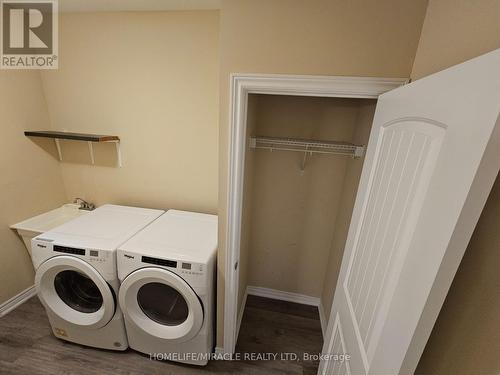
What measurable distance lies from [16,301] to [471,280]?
324 centimetres

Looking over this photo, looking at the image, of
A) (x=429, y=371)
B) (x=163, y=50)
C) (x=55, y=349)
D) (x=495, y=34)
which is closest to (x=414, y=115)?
(x=495, y=34)

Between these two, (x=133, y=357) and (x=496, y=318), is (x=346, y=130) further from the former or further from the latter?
(x=133, y=357)

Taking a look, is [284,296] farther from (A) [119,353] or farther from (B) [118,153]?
(B) [118,153]

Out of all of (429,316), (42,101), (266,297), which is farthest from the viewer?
(266,297)

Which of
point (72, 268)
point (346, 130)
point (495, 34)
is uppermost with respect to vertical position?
point (495, 34)

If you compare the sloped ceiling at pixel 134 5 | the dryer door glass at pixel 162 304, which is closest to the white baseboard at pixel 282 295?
Answer: the dryer door glass at pixel 162 304

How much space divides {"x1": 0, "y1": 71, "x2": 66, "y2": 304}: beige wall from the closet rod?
2.00 m

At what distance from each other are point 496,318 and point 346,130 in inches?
58.0

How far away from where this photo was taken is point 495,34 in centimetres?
58

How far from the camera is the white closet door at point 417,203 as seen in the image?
0.43 m

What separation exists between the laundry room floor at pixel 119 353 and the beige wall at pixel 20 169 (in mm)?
384

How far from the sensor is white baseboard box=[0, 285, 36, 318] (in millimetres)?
1968

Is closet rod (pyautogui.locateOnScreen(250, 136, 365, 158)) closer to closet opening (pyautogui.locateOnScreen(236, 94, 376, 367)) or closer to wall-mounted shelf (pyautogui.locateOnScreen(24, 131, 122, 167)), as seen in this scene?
closet opening (pyautogui.locateOnScreen(236, 94, 376, 367))

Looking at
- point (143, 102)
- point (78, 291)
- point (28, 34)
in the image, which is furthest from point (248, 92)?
point (28, 34)
